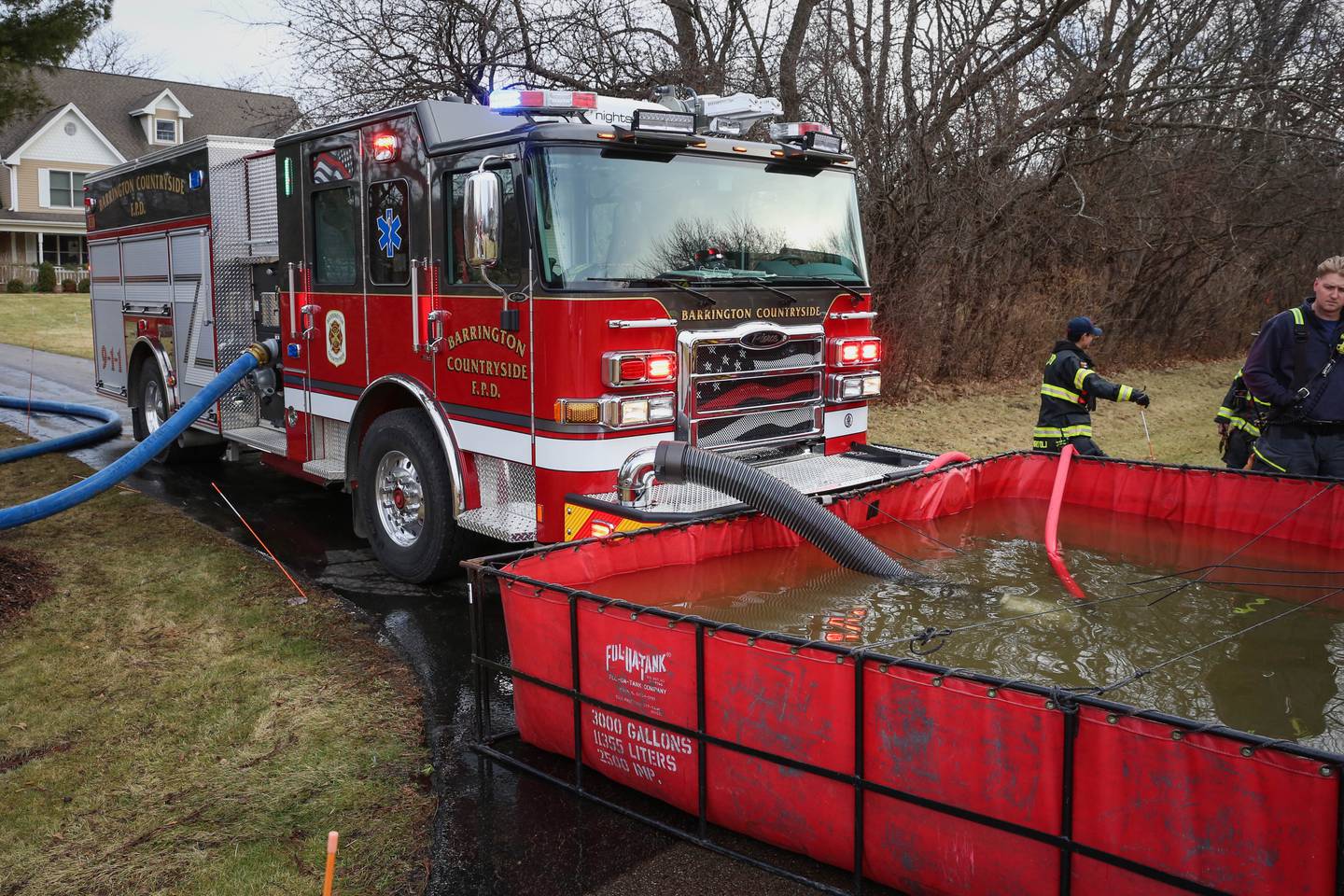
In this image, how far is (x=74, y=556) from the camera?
7.08 meters

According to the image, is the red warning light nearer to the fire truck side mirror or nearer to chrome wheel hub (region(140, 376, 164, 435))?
the fire truck side mirror

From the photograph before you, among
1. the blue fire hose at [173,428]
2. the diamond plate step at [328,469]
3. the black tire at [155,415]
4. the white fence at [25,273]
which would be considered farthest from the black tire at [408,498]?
the white fence at [25,273]

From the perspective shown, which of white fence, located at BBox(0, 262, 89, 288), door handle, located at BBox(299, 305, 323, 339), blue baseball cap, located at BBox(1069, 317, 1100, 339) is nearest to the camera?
door handle, located at BBox(299, 305, 323, 339)

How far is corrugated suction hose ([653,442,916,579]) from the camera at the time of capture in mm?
4883

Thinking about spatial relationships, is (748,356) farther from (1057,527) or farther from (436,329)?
(1057,527)

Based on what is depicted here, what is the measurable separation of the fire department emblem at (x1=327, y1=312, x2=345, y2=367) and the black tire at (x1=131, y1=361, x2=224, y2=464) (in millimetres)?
3041

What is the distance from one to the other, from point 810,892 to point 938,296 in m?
12.4

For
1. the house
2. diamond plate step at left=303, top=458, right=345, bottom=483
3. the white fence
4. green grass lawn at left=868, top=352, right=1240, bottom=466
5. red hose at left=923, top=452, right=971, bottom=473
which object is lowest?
green grass lawn at left=868, top=352, right=1240, bottom=466

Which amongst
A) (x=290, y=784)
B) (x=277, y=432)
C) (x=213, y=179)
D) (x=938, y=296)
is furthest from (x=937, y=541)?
(x=938, y=296)

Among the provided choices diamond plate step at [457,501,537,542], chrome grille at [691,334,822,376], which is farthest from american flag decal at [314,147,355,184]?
chrome grille at [691,334,822,376]

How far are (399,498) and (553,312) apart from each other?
6.24ft

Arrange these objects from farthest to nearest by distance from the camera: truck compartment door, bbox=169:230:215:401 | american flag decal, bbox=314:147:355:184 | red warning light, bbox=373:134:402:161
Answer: truck compartment door, bbox=169:230:215:401 → american flag decal, bbox=314:147:355:184 → red warning light, bbox=373:134:402:161

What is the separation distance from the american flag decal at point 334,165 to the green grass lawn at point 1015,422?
6.52 metres

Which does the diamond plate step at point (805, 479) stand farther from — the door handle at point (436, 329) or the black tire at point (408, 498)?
the door handle at point (436, 329)
